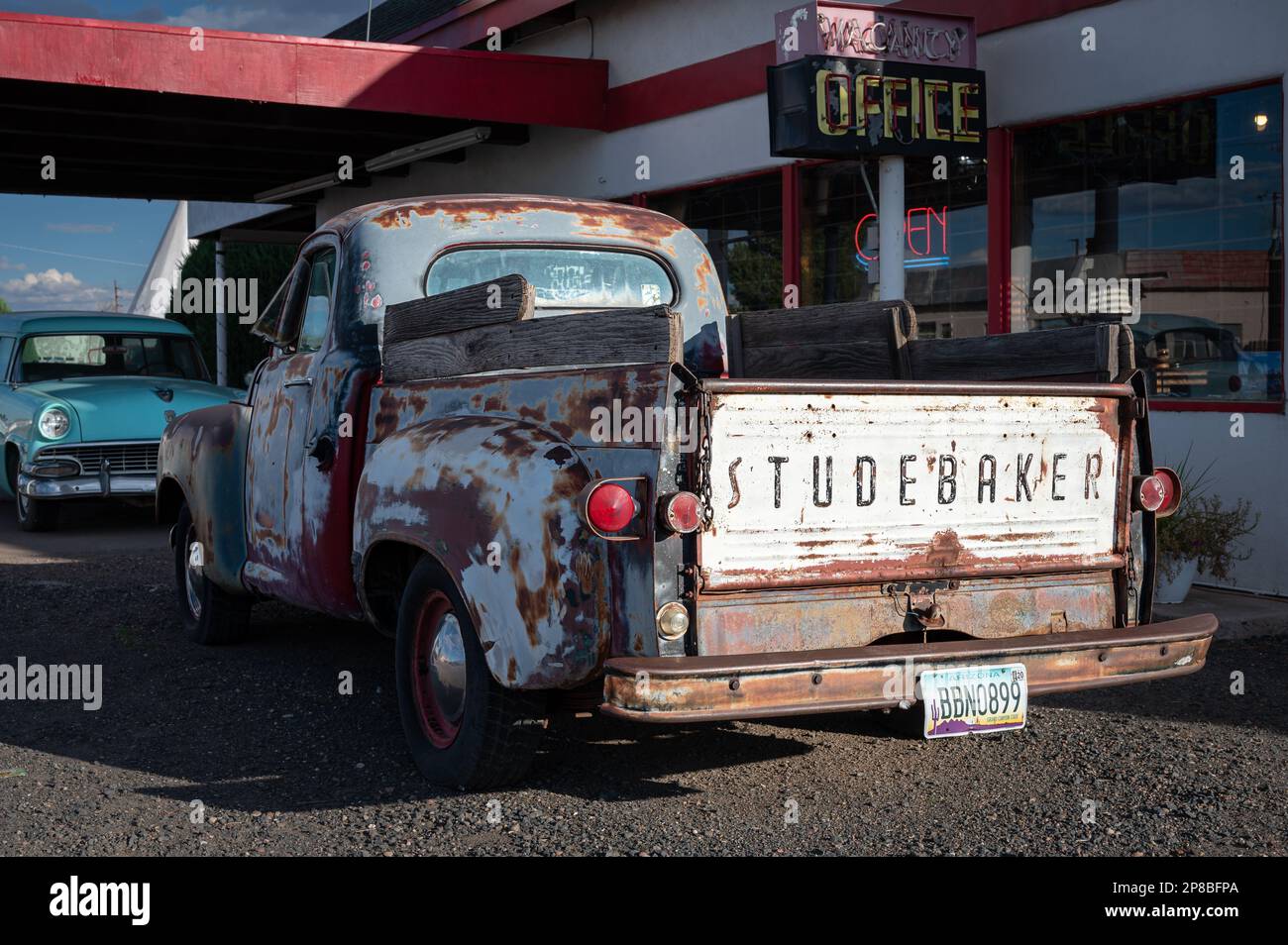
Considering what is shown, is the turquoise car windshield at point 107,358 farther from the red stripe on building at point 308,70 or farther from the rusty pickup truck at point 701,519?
the rusty pickup truck at point 701,519

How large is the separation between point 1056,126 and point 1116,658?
608cm

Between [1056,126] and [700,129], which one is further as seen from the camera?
[700,129]

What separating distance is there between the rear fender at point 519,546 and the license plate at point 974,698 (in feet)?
2.99

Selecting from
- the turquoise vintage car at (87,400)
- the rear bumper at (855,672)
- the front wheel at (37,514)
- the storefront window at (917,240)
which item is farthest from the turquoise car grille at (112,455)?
the rear bumper at (855,672)

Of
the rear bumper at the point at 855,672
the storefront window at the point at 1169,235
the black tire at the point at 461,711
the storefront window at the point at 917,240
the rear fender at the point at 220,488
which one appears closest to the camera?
the rear bumper at the point at 855,672

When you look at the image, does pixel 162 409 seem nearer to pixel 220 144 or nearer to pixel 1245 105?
pixel 220 144

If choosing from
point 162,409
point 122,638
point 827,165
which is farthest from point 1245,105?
point 162,409

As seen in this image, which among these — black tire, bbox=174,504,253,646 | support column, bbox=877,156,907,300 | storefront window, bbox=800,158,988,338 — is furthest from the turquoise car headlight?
support column, bbox=877,156,907,300

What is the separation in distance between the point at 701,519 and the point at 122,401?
9061 mm

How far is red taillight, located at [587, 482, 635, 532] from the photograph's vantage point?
380cm

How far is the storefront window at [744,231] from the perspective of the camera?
12.1 m

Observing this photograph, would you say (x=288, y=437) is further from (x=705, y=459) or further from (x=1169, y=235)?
(x=1169, y=235)

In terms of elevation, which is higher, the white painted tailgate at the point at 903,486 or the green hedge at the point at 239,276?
the green hedge at the point at 239,276

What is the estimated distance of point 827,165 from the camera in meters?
11.4
